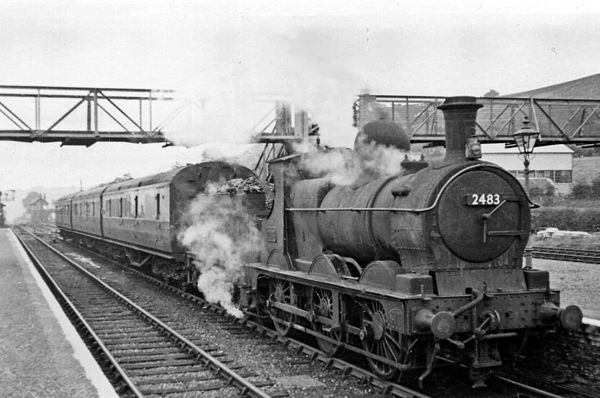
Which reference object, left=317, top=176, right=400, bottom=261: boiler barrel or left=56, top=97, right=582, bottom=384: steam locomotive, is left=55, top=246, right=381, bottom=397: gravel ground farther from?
left=317, top=176, right=400, bottom=261: boiler barrel

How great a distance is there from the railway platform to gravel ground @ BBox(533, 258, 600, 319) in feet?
23.1

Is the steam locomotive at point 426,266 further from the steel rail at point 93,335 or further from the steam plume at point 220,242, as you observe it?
A: the steel rail at point 93,335

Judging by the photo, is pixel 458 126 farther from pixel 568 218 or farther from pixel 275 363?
pixel 568 218

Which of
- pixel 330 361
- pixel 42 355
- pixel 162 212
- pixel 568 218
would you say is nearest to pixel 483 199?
Result: pixel 330 361

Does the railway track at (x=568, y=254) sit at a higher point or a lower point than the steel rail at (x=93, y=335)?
higher

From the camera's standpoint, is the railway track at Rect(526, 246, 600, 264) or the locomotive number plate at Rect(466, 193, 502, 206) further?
the railway track at Rect(526, 246, 600, 264)

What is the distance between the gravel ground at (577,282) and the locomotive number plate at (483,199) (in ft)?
11.0

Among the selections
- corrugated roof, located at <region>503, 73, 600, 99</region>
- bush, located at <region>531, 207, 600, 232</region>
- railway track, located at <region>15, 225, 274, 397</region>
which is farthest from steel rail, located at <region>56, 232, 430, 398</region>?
corrugated roof, located at <region>503, 73, 600, 99</region>

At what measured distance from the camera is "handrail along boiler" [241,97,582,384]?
7.04 metres

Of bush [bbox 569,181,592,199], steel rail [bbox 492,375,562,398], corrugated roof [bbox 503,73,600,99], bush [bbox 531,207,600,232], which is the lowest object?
steel rail [bbox 492,375,562,398]

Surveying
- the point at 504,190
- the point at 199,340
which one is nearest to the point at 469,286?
the point at 504,190

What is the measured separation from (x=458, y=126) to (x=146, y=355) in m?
5.66

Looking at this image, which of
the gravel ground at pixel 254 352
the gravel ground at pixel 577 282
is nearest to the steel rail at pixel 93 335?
the gravel ground at pixel 254 352

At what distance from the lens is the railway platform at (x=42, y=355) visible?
719 cm
